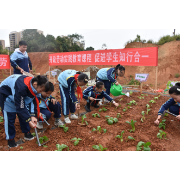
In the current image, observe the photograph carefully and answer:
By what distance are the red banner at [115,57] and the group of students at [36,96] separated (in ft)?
7.49

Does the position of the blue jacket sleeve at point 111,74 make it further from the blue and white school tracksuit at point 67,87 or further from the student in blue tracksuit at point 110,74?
the blue and white school tracksuit at point 67,87

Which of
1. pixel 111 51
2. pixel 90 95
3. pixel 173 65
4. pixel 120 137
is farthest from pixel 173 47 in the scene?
pixel 120 137

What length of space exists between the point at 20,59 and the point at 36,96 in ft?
6.63

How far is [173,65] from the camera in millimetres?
13492

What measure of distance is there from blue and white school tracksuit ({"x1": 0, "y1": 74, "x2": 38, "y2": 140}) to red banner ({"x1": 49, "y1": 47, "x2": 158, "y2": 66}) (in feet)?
17.3

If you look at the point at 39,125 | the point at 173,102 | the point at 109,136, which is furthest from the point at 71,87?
the point at 173,102

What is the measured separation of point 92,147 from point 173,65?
14112mm

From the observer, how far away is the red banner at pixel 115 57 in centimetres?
608

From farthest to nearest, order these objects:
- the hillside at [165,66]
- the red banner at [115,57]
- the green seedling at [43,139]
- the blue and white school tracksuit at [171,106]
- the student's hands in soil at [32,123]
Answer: the hillside at [165,66] → the red banner at [115,57] → the blue and white school tracksuit at [171,106] → the green seedling at [43,139] → the student's hands in soil at [32,123]

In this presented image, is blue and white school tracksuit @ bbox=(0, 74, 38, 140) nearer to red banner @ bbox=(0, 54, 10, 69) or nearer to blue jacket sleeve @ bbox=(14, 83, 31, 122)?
blue jacket sleeve @ bbox=(14, 83, 31, 122)

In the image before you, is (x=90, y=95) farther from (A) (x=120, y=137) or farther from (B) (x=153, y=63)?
(B) (x=153, y=63)

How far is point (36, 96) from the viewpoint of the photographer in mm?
2492

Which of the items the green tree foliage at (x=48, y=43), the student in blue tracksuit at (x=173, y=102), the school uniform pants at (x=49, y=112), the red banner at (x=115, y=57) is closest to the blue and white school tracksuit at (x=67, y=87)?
the school uniform pants at (x=49, y=112)

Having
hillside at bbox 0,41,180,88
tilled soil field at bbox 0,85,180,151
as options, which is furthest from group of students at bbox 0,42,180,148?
hillside at bbox 0,41,180,88
